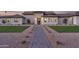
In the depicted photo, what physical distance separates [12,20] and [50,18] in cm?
79

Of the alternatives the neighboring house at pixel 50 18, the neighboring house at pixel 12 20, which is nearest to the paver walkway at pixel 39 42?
the neighboring house at pixel 50 18

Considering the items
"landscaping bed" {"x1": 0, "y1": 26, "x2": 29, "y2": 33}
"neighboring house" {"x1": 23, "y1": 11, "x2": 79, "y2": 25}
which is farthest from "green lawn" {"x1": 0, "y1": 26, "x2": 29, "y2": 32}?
"neighboring house" {"x1": 23, "y1": 11, "x2": 79, "y2": 25}

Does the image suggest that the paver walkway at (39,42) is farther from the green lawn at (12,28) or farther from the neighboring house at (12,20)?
the neighboring house at (12,20)

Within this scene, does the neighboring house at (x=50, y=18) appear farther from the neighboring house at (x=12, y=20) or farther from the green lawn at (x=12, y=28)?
the green lawn at (x=12, y=28)

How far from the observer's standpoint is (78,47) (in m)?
9.73

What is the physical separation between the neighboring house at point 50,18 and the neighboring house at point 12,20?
0.13m

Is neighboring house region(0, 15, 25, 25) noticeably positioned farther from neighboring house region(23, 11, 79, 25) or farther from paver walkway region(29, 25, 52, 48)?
paver walkway region(29, 25, 52, 48)

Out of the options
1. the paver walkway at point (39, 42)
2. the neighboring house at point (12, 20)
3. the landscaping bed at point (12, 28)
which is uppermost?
the neighboring house at point (12, 20)

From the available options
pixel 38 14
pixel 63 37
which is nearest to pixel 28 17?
pixel 38 14

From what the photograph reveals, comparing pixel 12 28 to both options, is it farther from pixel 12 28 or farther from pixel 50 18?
pixel 50 18

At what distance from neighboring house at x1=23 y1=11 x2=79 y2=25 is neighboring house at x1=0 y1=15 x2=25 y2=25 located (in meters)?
0.13

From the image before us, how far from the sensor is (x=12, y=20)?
9.84m

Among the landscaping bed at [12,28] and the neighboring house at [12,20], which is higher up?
the neighboring house at [12,20]

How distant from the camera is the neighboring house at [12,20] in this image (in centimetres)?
980
